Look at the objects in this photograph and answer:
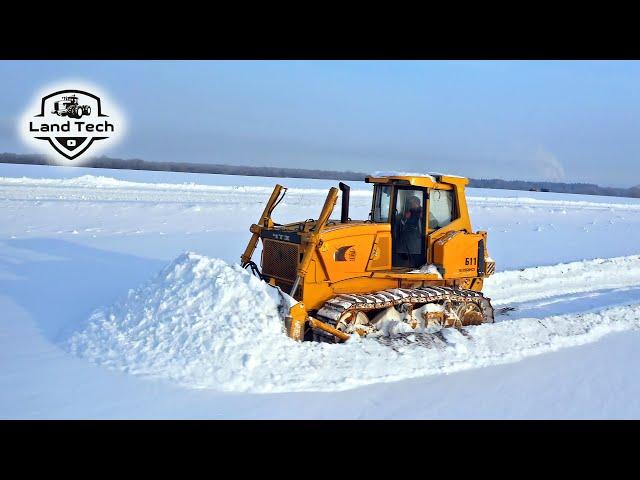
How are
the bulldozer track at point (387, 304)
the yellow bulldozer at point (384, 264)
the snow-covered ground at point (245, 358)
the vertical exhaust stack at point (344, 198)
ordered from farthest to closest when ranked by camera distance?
the vertical exhaust stack at point (344, 198), the yellow bulldozer at point (384, 264), the bulldozer track at point (387, 304), the snow-covered ground at point (245, 358)

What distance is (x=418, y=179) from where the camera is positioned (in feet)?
31.4

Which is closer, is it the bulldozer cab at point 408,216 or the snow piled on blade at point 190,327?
the snow piled on blade at point 190,327

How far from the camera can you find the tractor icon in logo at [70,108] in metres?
11.0

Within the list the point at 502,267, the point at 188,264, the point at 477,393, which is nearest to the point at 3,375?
the point at 188,264

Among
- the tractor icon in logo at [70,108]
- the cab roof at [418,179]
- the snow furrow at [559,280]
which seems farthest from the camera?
the snow furrow at [559,280]

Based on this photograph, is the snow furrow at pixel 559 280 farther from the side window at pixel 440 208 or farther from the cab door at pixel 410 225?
the cab door at pixel 410 225

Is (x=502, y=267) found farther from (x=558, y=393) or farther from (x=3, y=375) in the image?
(x=3, y=375)

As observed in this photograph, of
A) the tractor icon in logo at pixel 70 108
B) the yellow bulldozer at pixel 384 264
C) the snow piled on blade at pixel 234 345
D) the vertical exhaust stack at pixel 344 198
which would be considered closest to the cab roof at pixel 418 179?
the yellow bulldozer at pixel 384 264

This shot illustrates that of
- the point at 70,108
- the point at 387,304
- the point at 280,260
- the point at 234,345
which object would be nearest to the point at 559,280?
the point at 387,304

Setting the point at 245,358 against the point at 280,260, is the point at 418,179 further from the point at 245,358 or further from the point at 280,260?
the point at 245,358

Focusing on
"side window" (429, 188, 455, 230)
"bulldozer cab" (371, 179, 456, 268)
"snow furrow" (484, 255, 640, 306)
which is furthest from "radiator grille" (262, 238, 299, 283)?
"snow furrow" (484, 255, 640, 306)

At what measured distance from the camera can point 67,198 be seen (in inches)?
1003

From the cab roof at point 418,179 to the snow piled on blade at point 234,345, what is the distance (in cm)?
245

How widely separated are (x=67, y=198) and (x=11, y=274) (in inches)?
557
